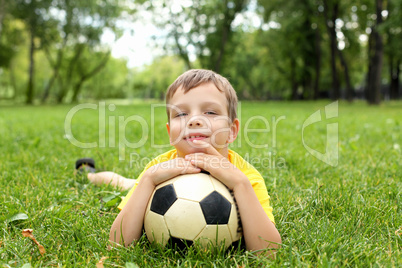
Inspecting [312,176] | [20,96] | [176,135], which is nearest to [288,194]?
[312,176]

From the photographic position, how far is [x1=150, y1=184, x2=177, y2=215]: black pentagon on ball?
2033 millimetres

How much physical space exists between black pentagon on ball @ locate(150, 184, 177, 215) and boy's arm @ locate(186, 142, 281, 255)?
0.24 m

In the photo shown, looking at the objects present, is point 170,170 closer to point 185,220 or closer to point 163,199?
point 163,199

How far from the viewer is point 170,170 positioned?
2.18 metres

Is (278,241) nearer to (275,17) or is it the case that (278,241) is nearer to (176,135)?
(176,135)

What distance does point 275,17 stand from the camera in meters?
33.0

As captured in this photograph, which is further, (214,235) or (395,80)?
(395,80)

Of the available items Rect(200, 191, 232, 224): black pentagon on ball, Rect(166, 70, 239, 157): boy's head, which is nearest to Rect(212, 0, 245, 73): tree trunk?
Rect(166, 70, 239, 157): boy's head

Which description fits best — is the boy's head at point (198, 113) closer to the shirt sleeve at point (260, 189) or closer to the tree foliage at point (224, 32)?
the shirt sleeve at point (260, 189)

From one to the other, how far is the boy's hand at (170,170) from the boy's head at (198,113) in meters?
0.17

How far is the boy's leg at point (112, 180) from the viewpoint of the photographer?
3624 millimetres

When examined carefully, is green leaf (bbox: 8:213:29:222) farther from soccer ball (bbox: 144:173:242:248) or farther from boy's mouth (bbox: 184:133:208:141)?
boy's mouth (bbox: 184:133:208:141)

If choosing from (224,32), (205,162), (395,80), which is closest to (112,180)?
(205,162)

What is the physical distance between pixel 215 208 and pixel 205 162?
314mm
